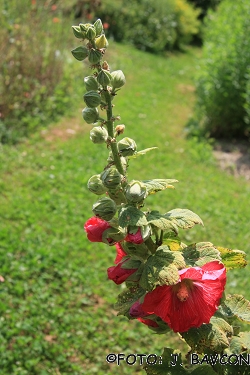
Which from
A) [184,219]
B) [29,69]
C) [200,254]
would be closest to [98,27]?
[184,219]

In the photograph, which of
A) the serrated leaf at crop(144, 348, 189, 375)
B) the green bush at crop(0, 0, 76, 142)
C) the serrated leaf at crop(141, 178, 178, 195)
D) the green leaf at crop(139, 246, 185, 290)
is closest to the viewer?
the green leaf at crop(139, 246, 185, 290)

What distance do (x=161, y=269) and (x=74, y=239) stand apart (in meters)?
2.53

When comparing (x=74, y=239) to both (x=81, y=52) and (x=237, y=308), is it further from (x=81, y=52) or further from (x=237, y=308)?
(x=81, y=52)

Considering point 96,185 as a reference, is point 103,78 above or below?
above

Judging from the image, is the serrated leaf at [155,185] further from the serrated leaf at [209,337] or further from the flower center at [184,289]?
the serrated leaf at [209,337]

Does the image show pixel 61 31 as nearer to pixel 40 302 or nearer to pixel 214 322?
pixel 40 302

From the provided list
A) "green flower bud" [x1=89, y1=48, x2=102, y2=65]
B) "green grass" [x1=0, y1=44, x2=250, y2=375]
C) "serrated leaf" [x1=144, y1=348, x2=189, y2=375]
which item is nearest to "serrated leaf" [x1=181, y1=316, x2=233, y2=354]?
"serrated leaf" [x1=144, y1=348, x2=189, y2=375]

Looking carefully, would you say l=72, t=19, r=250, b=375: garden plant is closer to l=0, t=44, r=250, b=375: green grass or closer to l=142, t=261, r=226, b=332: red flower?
l=142, t=261, r=226, b=332: red flower

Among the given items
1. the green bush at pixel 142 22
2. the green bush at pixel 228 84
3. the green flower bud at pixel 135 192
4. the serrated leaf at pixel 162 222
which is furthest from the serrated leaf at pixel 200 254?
the green bush at pixel 142 22

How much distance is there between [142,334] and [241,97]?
4248mm

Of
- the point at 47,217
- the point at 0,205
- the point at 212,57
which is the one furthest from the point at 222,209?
the point at 212,57

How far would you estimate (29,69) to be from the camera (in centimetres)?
546

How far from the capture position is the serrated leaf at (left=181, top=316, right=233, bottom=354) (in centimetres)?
103

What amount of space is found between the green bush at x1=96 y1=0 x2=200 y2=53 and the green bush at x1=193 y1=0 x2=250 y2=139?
5.45 meters
